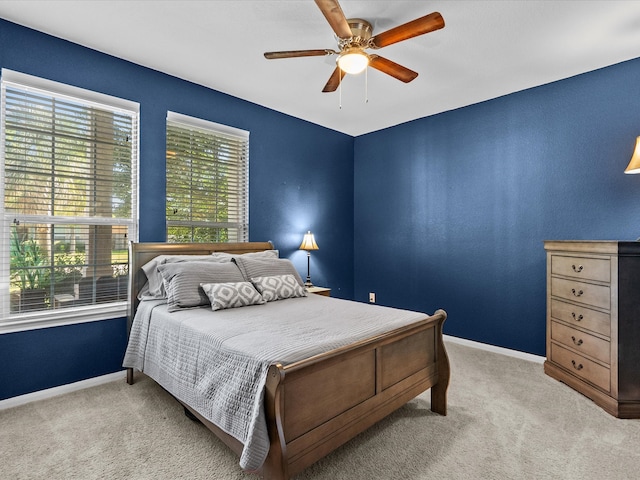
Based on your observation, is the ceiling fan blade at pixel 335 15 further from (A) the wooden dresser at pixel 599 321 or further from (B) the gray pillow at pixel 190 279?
(A) the wooden dresser at pixel 599 321

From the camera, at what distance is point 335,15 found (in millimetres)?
1867

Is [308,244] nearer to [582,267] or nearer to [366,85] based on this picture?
[366,85]

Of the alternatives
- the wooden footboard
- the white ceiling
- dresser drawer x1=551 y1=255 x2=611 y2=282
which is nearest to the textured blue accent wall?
the white ceiling

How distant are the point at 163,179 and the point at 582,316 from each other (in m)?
3.62

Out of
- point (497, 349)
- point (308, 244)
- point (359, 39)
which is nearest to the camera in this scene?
point (359, 39)

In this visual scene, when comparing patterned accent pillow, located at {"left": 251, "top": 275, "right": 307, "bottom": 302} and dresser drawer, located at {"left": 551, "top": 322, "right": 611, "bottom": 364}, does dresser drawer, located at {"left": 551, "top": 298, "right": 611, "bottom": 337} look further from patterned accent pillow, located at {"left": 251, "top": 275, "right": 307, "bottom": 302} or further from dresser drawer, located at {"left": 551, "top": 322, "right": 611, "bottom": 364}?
patterned accent pillow, located at {"left": 251, "top": 275, "right": 307, "bottom": 302}

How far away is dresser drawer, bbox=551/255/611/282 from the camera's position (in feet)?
8.11

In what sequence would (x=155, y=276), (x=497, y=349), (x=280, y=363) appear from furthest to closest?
(x=497, y=349) < (x=155, y=276) < (x=280, y=363)

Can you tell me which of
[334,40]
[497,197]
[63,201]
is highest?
[334,40]

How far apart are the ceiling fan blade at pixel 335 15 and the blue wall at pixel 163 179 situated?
1905 millimetres

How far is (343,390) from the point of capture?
5.82 feet

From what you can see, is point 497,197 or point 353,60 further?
point 497,197

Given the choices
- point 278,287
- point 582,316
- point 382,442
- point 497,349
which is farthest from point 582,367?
point 278,287

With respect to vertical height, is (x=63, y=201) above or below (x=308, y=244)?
above
